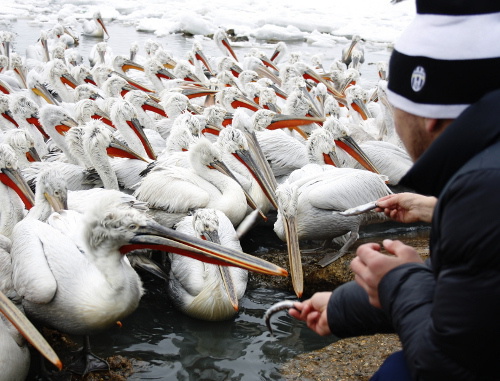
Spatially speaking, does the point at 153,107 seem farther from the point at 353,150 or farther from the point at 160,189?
the point at 160,189

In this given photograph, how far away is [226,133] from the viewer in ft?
15.7

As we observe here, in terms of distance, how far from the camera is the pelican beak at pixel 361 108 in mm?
7223

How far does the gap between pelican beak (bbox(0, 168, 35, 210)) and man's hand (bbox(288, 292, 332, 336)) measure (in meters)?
2.75

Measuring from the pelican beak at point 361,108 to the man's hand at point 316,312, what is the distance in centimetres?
594

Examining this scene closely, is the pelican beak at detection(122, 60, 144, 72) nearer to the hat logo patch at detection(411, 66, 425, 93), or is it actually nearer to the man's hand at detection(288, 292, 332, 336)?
the man's hand at detection(288, 292, 332, 336)

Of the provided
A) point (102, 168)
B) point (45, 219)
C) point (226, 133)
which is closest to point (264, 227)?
point (226, 133)

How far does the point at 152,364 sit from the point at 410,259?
202 centimetres

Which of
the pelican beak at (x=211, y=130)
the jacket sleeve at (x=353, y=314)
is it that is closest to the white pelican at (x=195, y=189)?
the pelican beak at (x=211, y=130)

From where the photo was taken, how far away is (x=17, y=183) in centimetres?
382

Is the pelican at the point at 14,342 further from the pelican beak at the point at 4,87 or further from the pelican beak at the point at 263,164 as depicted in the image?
the pelican beak at the point at 4,87

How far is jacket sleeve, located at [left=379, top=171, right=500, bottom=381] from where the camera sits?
971 mm

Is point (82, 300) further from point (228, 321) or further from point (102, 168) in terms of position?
point (102, 168)

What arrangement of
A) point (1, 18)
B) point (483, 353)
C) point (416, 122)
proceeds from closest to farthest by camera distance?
1. point (483, 353)
2. point (416, 122)
3. point (1, 18)

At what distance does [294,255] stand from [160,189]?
1.06 metres
